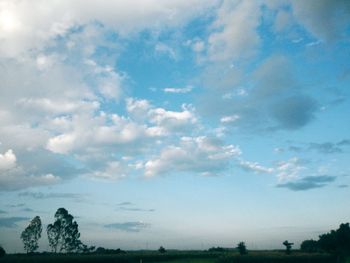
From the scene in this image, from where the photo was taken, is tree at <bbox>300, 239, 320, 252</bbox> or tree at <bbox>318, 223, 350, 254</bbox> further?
tree at <bbox>318, 223, 350, 254</bbox>

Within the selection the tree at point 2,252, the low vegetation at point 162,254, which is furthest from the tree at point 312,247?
the tree at point 2,252

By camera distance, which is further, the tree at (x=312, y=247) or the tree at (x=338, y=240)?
the tree at (x=338, y=240)

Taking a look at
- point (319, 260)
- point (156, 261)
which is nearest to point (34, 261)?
point (156, 261)

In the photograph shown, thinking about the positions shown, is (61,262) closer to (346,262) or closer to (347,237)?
(346,262)

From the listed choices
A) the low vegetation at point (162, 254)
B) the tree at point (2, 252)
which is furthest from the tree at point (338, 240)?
the tree at point (2, 252)

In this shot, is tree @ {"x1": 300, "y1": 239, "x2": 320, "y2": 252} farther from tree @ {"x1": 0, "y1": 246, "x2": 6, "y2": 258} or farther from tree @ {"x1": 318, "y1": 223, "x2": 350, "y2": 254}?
tree @ {"x1": 0, "y1": 246, "x2": 6, "y2": 258}

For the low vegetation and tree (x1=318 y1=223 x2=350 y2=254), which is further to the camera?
tree (x1=318 y1=223 x2=350 y2=254)

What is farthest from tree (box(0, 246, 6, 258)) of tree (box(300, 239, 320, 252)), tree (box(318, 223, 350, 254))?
tree (box(318, 223, 350, 254))

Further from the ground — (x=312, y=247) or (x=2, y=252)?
(x=2, y=252)

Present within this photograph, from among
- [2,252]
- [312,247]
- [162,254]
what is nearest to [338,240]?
[312,247]

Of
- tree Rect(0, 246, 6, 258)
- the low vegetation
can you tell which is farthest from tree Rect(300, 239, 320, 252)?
tree Rect(0, 246, 6, 258)

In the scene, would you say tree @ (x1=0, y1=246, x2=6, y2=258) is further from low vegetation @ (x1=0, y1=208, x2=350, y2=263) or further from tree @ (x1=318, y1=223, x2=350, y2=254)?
tree @ (x1=318, y1=223, x2=350, y2=254)

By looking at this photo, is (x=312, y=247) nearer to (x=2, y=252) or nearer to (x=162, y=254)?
(x=162, y=254)

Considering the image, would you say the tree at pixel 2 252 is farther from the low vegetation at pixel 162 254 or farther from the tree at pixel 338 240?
the tree at pixel 338 240
